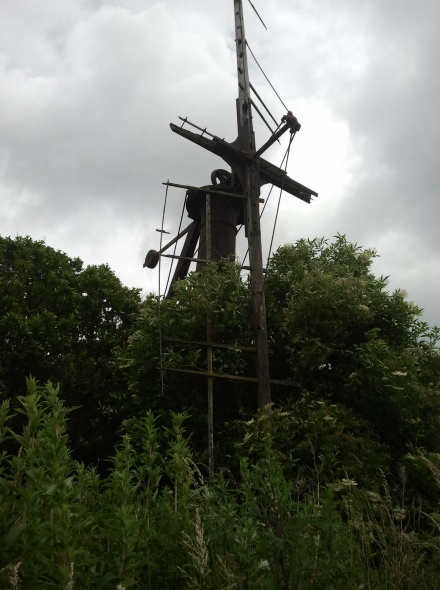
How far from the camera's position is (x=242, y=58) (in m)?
16.1

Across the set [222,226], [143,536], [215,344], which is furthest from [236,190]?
[143,536]

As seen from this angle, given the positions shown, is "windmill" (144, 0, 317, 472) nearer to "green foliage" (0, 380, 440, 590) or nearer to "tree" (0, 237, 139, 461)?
"tree" (0, 237, 139, 461)

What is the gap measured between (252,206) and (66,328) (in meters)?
6.72

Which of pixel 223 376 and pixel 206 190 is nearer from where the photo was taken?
pixel 223 376

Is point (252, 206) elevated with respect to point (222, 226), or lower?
lower

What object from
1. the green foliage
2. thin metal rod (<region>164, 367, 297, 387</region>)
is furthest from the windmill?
the green foliage

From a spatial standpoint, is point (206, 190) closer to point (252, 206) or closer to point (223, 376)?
point (252, 206)

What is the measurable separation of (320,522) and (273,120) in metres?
13.6

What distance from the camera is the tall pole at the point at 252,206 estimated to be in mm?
11461

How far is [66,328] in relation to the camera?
55.1 ft

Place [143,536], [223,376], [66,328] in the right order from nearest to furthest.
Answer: [143,536] < [223,376] < [66,328]

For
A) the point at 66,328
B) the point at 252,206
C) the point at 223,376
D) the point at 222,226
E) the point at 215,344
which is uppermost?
the point at 222,226

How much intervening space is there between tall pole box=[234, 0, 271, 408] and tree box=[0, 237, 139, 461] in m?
4.28

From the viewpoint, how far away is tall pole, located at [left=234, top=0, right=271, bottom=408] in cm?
1146
